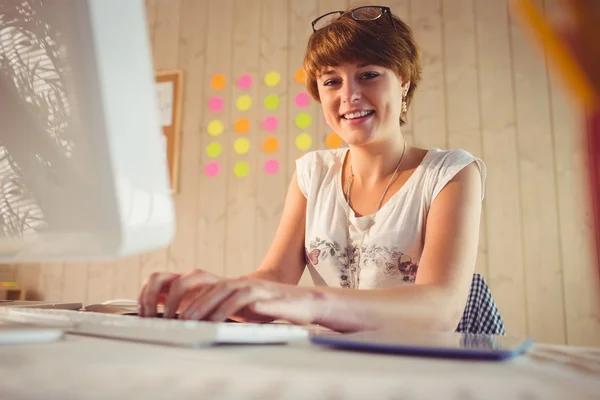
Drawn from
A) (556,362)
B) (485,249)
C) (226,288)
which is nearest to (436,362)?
(556,362)

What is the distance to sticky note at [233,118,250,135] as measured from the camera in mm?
2498

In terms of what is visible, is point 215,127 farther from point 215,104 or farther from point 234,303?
point 234,303

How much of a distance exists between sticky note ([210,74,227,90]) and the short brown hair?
1.46m

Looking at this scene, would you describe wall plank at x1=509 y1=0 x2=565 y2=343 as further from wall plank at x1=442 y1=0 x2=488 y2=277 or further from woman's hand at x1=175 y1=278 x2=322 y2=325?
woman's hand at x1=175 y1=278 x2=322 y2=325

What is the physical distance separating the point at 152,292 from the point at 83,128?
28 centimetres

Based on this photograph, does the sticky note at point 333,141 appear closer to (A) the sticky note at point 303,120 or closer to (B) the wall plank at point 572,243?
(A) the sticky note at point 303,120

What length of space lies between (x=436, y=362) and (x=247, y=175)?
2168mm

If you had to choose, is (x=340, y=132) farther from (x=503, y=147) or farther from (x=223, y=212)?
(x=223, y=212)

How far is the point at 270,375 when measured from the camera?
0.95ft

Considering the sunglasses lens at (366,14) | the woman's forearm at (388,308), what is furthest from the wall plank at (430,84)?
the woman's forearm at (388,308)

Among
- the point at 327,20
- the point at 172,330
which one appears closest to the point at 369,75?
the point at 327,20

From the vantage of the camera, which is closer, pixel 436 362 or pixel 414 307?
pixel 436 362

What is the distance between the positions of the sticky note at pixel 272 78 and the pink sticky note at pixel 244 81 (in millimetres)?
95

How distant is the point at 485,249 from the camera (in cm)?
209
